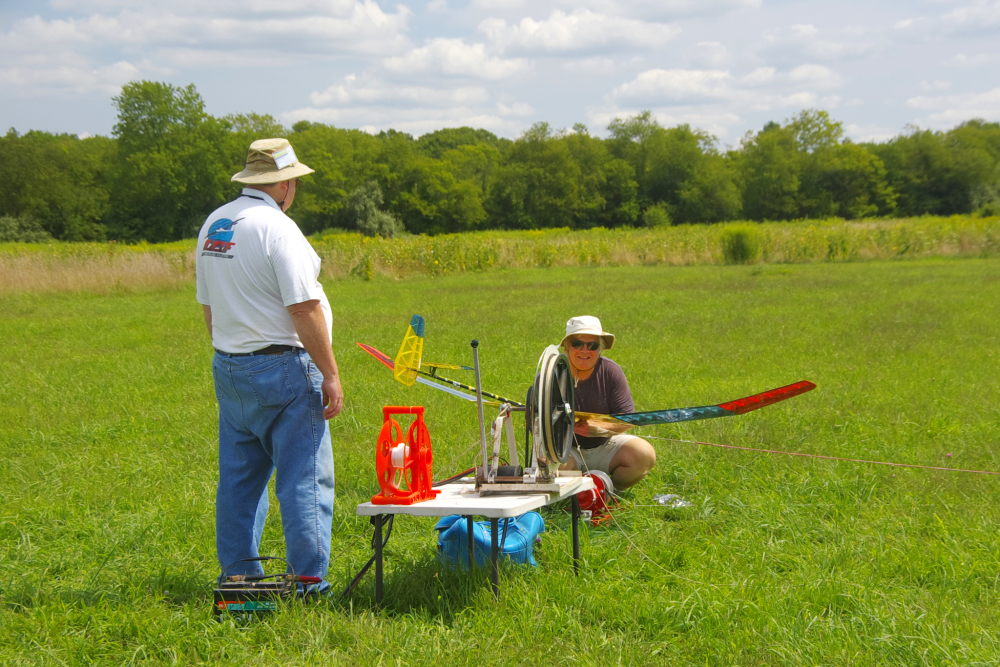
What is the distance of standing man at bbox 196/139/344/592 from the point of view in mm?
3328

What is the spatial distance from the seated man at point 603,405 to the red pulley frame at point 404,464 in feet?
5.34

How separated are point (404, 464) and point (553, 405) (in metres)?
0.86

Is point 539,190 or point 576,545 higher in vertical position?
point 539,190

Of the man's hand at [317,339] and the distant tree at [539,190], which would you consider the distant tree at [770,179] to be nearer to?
the distant tree at [539,190]

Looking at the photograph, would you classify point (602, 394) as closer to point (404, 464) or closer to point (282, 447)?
point (404, 464)

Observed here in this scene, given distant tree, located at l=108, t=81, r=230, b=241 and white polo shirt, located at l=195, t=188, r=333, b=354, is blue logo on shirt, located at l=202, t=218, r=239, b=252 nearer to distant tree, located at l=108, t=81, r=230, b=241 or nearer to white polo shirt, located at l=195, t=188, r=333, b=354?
white polo shirt, located at l=195, t=188, r=333, b=354

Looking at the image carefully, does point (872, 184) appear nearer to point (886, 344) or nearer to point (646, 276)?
point (646, 276)

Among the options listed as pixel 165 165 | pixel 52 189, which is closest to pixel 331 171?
pixel 165 165

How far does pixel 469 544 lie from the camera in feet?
12.4

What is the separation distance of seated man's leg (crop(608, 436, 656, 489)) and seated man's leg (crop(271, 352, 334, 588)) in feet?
7.09

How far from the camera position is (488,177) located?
278 ft

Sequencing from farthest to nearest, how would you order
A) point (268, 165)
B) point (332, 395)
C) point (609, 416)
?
point (609, 416) < point (268, 165) < point (332, 395)

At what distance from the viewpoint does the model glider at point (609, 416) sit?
369cm

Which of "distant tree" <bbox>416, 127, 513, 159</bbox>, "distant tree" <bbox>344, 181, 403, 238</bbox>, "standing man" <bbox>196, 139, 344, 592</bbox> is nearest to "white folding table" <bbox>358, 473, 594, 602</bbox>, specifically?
"standing man" <bbox>196, 139, 344, 592</bbox>
